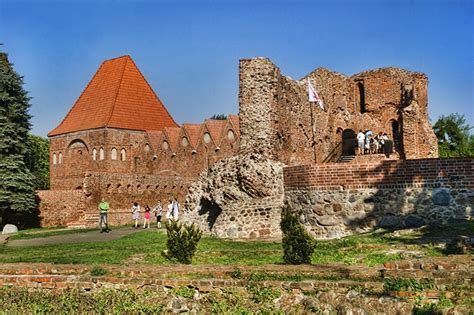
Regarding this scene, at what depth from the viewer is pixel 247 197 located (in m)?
17.5

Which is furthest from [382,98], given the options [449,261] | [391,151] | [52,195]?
[449,261]

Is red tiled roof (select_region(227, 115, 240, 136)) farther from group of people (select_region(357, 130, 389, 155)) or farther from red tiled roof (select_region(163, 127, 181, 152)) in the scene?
group of people (select_region(357, 130, 389, 155))

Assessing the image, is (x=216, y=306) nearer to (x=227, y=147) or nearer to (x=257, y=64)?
(x=257, y=64)

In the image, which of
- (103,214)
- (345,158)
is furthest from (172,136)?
(103,214)

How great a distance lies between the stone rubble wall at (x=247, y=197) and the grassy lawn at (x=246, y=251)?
1498mm

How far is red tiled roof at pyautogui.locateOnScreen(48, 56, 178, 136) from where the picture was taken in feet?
150

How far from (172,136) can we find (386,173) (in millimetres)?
31125

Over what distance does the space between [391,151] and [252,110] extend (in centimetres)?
978

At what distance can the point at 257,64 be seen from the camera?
18688mm

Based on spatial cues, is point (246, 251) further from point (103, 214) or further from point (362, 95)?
point (362, 95)

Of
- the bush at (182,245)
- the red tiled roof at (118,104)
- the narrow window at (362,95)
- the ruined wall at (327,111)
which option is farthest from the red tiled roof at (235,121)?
the bush at (182,245)

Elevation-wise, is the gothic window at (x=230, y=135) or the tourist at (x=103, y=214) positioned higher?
the gothic window at (x=230, y=135)

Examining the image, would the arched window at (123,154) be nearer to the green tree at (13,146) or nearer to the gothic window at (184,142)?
the gothic window at (184,142)

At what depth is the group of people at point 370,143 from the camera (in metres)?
25.5
